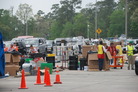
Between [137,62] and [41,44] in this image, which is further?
[41,44]

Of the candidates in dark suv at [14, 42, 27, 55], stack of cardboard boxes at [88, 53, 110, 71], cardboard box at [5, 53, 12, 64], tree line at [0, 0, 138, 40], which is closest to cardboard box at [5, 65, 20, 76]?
cardboard box at [5, 53, 12, 64]

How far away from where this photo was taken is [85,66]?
28984 mm

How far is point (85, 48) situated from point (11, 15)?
84.8m

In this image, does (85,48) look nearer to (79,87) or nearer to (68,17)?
Result: (79,87)

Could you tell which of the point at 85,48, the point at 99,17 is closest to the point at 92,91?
the point at 85,48

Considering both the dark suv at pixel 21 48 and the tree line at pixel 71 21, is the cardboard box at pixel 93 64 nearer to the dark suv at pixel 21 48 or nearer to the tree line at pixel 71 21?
the dark suv at pixel 21 48

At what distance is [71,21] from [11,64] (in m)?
133

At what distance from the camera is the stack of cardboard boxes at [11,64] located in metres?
23.5

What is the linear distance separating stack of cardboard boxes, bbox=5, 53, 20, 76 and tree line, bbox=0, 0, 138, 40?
53583mm

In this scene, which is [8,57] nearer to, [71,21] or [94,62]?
[94,62]

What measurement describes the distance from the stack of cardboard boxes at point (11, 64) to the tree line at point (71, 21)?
5358cm

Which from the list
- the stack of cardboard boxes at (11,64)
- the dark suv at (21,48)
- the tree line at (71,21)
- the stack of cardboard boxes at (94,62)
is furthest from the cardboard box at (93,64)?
the tree line at (71,21)

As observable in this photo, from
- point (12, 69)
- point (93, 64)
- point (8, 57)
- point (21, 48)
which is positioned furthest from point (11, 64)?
point (21, 48)

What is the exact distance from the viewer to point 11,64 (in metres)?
23.9
